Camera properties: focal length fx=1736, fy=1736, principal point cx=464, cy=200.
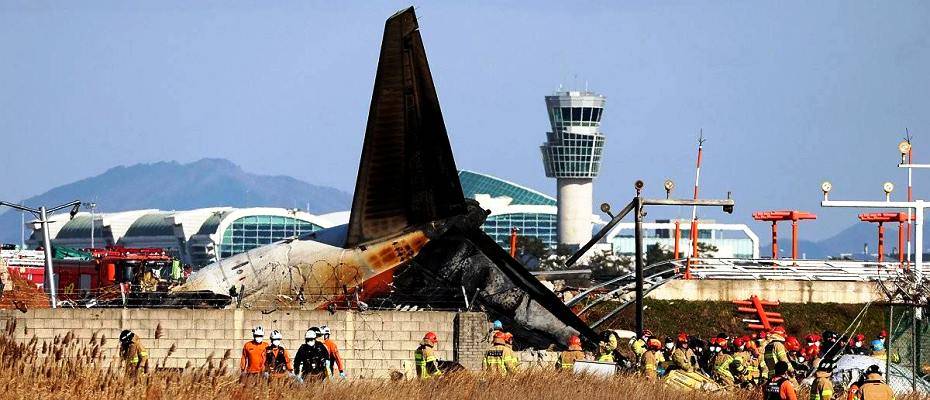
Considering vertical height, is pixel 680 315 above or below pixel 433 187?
below

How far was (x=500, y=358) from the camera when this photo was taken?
3459 centimetres

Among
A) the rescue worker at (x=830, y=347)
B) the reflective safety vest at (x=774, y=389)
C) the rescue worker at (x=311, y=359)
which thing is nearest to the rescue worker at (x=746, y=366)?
the rescue worker at (x=830, y=347)

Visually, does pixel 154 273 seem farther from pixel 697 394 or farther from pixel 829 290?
pixel 697 394

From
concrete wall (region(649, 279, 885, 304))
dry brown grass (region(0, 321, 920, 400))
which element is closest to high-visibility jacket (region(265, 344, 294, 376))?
dry brown grass (region(0, 321, 920, 400))

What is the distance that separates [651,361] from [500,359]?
310 centimetres

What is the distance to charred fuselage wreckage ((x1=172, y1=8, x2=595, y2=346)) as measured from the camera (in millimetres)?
42219

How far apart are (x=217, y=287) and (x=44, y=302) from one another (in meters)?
5.22

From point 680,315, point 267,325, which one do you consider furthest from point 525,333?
point 680,315

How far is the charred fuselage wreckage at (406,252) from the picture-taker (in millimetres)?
42219

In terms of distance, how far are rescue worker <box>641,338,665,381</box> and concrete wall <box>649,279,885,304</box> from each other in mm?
23807

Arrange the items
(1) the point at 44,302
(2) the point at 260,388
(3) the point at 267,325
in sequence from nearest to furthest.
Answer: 1. (2) the point at 260,388
2. (3) the point at 267,325
3. (1) the point at 44,302

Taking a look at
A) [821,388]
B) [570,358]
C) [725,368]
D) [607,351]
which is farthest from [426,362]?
[821,388]

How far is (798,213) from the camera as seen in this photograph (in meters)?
66.7

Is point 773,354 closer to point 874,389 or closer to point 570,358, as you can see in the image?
point 570,358
